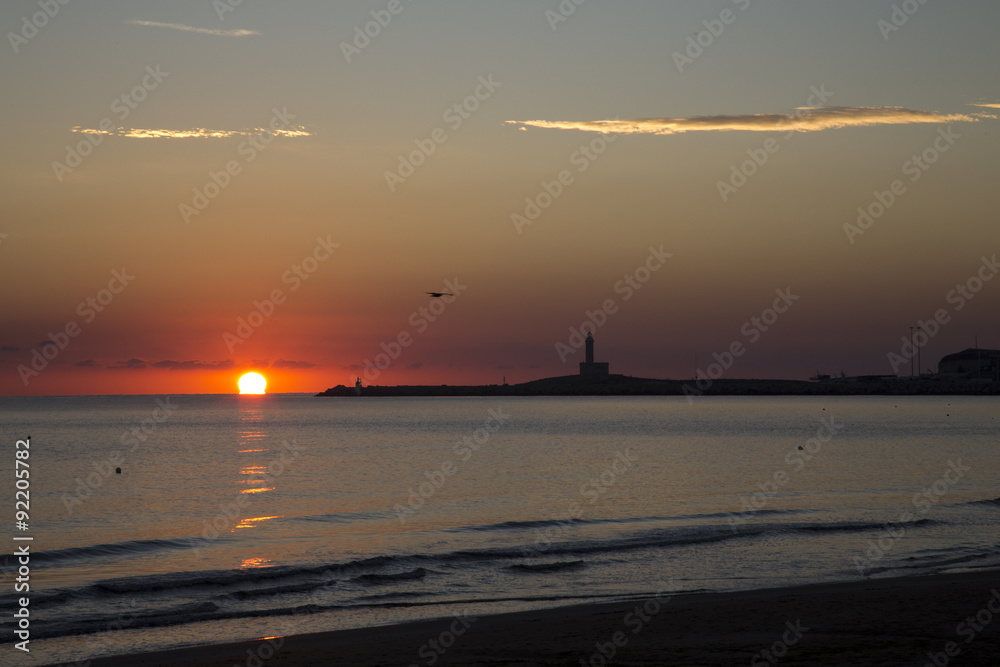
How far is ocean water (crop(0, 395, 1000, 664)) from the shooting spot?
57.6ft

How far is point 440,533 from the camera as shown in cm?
2781

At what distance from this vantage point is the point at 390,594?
18672 mm

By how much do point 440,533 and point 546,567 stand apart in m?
6.93

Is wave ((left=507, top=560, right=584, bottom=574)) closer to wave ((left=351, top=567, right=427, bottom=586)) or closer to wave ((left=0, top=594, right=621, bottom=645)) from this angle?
wave ((left=351, top=567, right=427, bottom=586))

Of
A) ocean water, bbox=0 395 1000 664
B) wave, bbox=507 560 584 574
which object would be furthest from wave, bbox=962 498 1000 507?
wave, bbox=507 560 584 574

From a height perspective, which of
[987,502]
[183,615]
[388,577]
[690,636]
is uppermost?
[987,502]

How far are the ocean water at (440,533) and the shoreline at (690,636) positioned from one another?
5.04 feet

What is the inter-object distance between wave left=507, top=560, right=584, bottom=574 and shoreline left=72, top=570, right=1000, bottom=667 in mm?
4438

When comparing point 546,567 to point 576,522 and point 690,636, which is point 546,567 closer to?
point 690,636

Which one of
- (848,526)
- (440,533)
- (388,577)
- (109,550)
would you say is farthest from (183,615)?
(848,526)

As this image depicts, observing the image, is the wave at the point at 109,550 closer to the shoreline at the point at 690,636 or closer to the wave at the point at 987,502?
the shoreline at the point at 690,636

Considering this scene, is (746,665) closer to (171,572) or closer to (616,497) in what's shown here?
(171,572)

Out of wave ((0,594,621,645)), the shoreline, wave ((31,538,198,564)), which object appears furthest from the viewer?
wave ((31,538,198,564))

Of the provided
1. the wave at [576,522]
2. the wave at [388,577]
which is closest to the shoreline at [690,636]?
the wave at [388,577]
